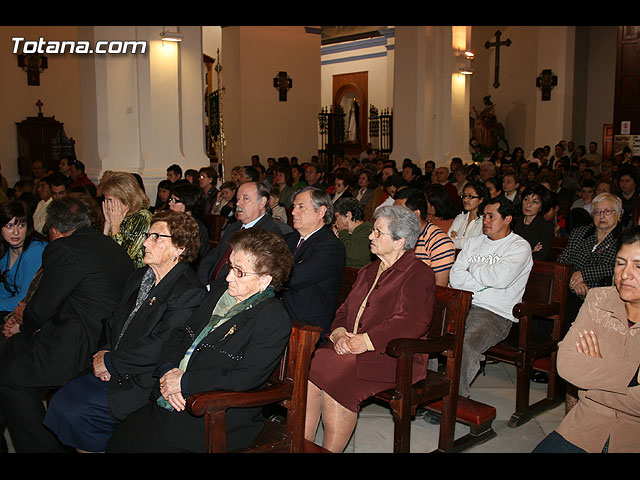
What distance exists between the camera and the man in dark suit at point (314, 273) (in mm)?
Answer: 3592

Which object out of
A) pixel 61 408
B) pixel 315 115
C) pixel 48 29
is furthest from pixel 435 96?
pixel 61 408

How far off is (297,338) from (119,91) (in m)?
7.01

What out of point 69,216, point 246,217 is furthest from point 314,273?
point 69,216

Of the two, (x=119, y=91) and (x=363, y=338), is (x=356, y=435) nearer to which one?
(x=363, y=338)

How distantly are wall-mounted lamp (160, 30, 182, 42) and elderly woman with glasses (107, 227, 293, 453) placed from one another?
22.0ft

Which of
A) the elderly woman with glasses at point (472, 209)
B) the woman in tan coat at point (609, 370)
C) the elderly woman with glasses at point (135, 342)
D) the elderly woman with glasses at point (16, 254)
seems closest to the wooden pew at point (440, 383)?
the woman in tan coat at point (609, 370)

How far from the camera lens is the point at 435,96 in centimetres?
1234

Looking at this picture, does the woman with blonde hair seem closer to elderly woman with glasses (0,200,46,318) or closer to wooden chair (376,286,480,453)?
elderly woman with glasses (0,200,46,318)

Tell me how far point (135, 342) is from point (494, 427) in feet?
7.40

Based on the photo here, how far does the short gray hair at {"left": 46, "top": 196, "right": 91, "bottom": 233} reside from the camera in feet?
11.2

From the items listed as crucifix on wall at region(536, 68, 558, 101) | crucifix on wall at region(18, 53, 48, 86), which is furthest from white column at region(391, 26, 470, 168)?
crucifix on wall at region(18, 53, 48, 86)

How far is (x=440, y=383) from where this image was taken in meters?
3.21

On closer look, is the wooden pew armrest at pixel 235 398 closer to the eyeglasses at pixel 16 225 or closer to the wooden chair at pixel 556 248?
the eyeglasses at pixel 16 225

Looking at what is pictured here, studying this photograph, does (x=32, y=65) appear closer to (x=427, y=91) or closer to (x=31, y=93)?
(x=31, y=93)
